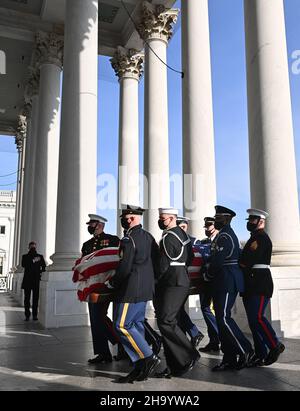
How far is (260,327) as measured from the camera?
1336 centimetres

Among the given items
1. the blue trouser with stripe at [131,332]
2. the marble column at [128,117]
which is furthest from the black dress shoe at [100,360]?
the marble column at [128,117]

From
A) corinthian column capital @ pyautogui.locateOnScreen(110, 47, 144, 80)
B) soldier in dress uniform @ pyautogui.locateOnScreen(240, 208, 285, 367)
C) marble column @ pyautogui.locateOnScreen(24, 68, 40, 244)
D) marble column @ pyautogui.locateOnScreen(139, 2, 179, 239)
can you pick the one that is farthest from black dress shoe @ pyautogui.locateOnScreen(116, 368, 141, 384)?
marble column @ pyautogui.locateOnScreen(24, 68, 40, 244)

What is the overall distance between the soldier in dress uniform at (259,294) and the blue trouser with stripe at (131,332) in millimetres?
3816

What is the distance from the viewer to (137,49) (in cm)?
4322

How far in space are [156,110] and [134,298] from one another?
24.4 m

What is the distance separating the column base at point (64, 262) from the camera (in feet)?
80.6

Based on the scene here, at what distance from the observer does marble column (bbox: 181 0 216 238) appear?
1058 inches

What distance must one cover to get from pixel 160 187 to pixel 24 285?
41.1 ft

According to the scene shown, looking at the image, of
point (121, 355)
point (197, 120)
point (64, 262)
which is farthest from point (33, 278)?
point (197, 120)

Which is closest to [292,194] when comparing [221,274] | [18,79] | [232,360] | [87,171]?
[221,274]

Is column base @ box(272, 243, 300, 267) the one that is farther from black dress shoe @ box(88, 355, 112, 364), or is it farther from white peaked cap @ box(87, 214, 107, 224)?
black dress shoe @ box(88, 355, 112, 364)

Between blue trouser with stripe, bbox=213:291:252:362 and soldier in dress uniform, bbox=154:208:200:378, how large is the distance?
3.56 feet

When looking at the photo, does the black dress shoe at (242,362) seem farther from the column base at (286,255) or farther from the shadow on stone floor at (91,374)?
the column base at (286,255)
